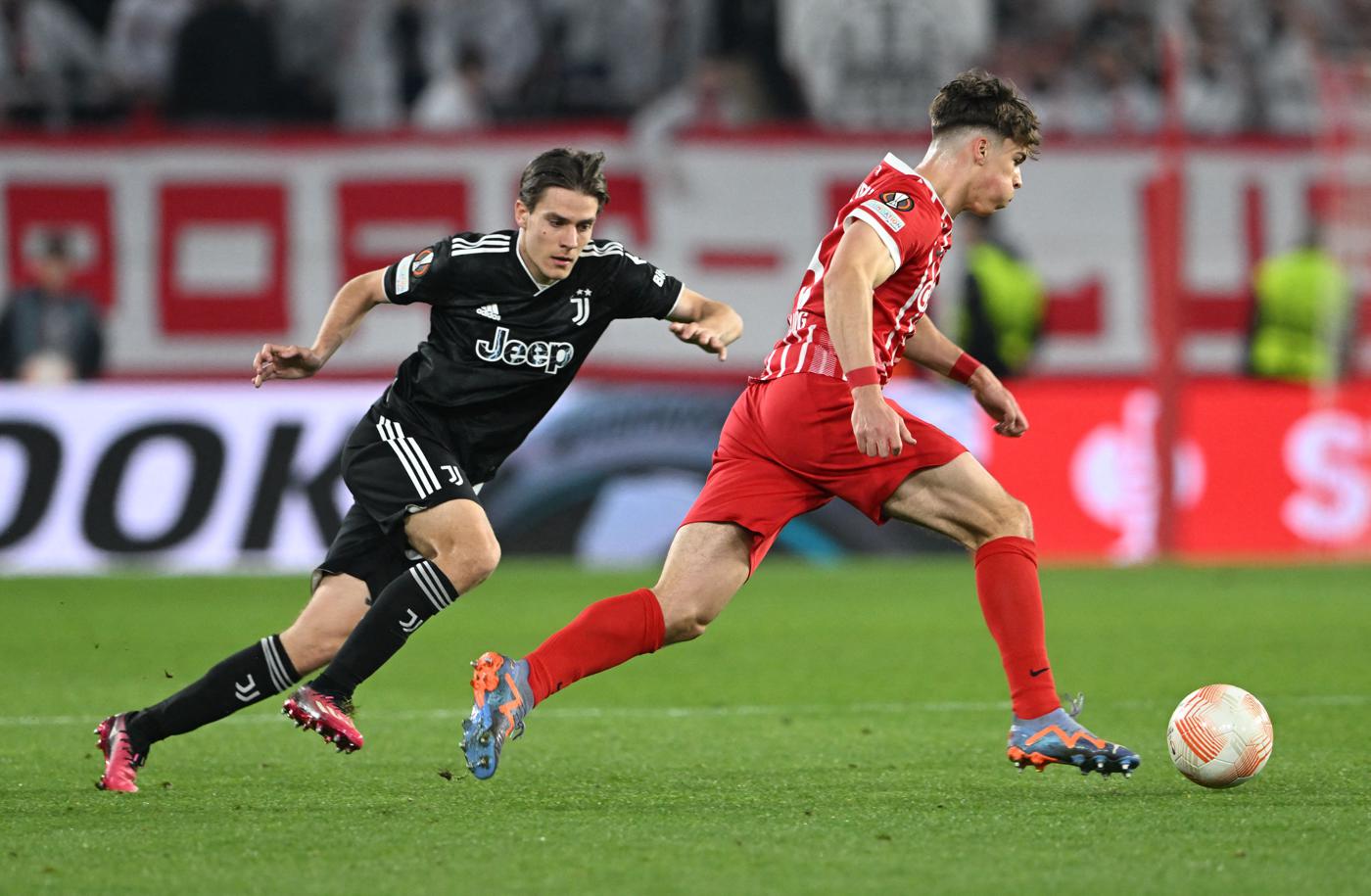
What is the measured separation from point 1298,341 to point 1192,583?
378cm

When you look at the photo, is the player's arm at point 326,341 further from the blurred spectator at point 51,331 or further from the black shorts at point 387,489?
the blurred spectator at point 51,331

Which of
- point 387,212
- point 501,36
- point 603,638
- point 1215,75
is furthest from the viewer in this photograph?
point 1215,75

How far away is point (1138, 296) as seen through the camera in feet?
57.5

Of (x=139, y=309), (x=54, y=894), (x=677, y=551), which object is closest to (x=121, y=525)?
(x=139, y=309)

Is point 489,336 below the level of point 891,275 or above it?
below

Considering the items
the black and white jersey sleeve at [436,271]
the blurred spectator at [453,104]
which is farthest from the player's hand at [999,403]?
the blurred spectator at [453,104]

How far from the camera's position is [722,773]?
5.73 meters

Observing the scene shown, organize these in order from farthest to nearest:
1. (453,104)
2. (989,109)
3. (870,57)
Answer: (870,57) → (453,104) → (989,109)

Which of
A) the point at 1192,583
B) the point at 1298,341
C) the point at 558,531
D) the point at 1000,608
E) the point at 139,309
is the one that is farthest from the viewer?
the point at 139,309

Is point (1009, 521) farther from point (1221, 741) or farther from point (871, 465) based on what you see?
point (1221, 741)

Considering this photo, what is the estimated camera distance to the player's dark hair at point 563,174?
5.55 m

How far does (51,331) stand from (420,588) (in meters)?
9.09

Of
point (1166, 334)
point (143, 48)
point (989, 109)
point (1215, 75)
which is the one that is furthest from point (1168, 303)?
point (989, 109)

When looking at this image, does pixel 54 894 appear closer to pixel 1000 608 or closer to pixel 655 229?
pixel 1000 608
